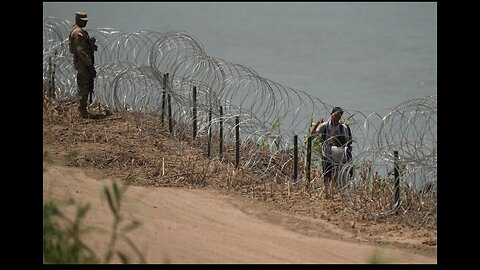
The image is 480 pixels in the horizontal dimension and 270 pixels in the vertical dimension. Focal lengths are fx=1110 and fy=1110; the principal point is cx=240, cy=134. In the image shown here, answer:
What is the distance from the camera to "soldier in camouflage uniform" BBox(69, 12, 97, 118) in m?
16.5

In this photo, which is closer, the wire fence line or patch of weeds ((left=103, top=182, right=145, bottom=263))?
patch of weeds ((left=103, top=182, right=145, bottom=263))

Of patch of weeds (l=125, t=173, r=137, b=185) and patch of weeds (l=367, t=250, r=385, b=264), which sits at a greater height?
patch of weeds (l=125, t=173, r=137, b=185)

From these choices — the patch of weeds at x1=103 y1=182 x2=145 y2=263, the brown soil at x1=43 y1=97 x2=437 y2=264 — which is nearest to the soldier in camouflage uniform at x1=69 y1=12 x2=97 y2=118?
the brown soil at x1=43 y1=97 x2=437 y2=264

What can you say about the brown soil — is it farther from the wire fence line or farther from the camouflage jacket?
the camouflage jacket

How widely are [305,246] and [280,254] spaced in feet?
1.41

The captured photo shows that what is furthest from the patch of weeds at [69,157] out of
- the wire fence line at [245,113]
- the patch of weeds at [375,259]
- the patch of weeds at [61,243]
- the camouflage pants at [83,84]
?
the patch of weeds at [375,259]

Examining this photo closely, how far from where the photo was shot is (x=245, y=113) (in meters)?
15.1

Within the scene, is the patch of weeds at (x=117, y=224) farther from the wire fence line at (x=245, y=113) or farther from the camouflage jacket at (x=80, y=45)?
the camouflage jacket at (x=80, y=45)

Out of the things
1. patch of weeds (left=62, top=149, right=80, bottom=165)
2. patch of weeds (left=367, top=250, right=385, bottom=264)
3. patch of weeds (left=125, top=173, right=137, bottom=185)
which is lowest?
patch of weeds (left=367, top=250, right=385, bottom=264)

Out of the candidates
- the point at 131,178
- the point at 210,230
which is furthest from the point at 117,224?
the point at 131,178

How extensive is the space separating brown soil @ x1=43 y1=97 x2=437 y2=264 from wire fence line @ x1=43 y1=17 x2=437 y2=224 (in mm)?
356
